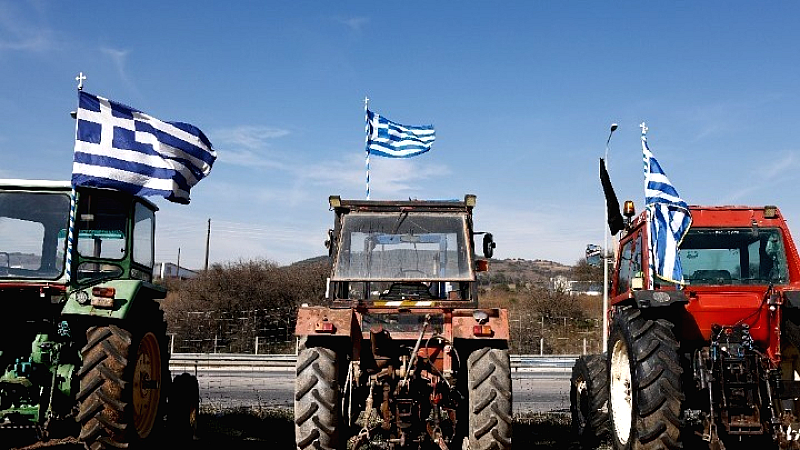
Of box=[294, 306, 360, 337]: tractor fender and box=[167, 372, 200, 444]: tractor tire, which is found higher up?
box=[294, 306, 360, 337]: tractor fender

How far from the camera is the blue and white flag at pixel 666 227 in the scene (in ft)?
25.7

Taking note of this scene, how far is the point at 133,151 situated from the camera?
8617 millimetres

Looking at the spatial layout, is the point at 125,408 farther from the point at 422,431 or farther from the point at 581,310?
the point at 581,310

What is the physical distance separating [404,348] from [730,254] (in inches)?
143

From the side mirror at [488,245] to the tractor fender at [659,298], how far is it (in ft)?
5.55

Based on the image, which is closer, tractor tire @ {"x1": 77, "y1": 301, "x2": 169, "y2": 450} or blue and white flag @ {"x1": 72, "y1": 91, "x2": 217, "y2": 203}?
tractor tire @ {"x1": 77, "y1": 301, "x2": 169, "y2": 450}

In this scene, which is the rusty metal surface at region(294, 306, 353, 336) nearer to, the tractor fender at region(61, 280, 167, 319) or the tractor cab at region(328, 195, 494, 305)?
the tractor cab at region(328, 195, 494, 305)

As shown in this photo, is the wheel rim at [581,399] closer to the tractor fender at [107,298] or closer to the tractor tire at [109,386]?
the tractor tire at [109,386]

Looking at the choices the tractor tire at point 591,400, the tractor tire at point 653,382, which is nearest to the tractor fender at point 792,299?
the tractor tire at point 653,382

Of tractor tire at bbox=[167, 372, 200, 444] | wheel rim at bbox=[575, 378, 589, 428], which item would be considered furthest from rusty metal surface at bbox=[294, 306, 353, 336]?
wheel rim at bbox=[575, 378, 589, 428]

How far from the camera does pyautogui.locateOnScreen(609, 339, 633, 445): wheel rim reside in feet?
25.9

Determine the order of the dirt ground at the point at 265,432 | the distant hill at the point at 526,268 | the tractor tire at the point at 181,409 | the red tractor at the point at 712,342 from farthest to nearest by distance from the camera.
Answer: the distant hill at the point at 526,268 < the dirt ground at the point at 265,432 < the tractor tire at the point at 181,409 < the red tractor at the point at 712,342

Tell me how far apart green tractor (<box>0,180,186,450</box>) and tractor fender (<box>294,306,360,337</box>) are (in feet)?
4.95

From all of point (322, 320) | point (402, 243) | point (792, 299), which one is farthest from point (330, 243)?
point (792, 299)
